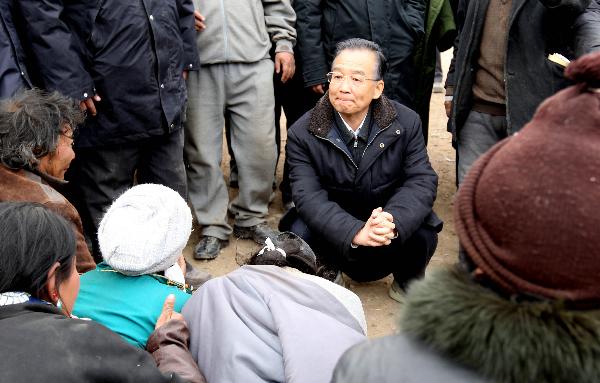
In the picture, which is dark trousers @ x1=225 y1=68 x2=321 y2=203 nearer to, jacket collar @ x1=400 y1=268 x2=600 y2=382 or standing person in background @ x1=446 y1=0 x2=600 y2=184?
standing person in background @ x1=446 y1=0 x2=600 y2=184

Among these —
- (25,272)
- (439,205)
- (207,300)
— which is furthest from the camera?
(439,205)

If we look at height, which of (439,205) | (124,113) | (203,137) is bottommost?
(439,205)

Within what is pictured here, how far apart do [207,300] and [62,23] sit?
1.78 metres

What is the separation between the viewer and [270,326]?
188cm

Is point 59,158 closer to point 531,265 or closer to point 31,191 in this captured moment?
point 31,191

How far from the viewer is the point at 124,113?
3418mm

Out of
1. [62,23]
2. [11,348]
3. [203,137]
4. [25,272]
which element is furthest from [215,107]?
[11,348]

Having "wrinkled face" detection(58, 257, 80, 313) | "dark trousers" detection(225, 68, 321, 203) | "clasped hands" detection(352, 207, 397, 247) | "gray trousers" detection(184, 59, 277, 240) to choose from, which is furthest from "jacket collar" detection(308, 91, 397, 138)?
"wrinkled face" detection(58, 257, 80, 313)

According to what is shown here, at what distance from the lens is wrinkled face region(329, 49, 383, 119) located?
3418 mm

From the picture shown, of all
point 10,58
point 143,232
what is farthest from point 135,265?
point 10,58

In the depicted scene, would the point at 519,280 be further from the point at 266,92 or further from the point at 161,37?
the point at 266,92

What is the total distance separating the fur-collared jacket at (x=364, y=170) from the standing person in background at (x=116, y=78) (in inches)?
28.9

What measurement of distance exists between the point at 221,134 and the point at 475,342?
321 cm

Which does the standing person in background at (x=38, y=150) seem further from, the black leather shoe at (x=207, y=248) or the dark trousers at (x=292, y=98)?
the dark trousers at (x=292, y=98)
